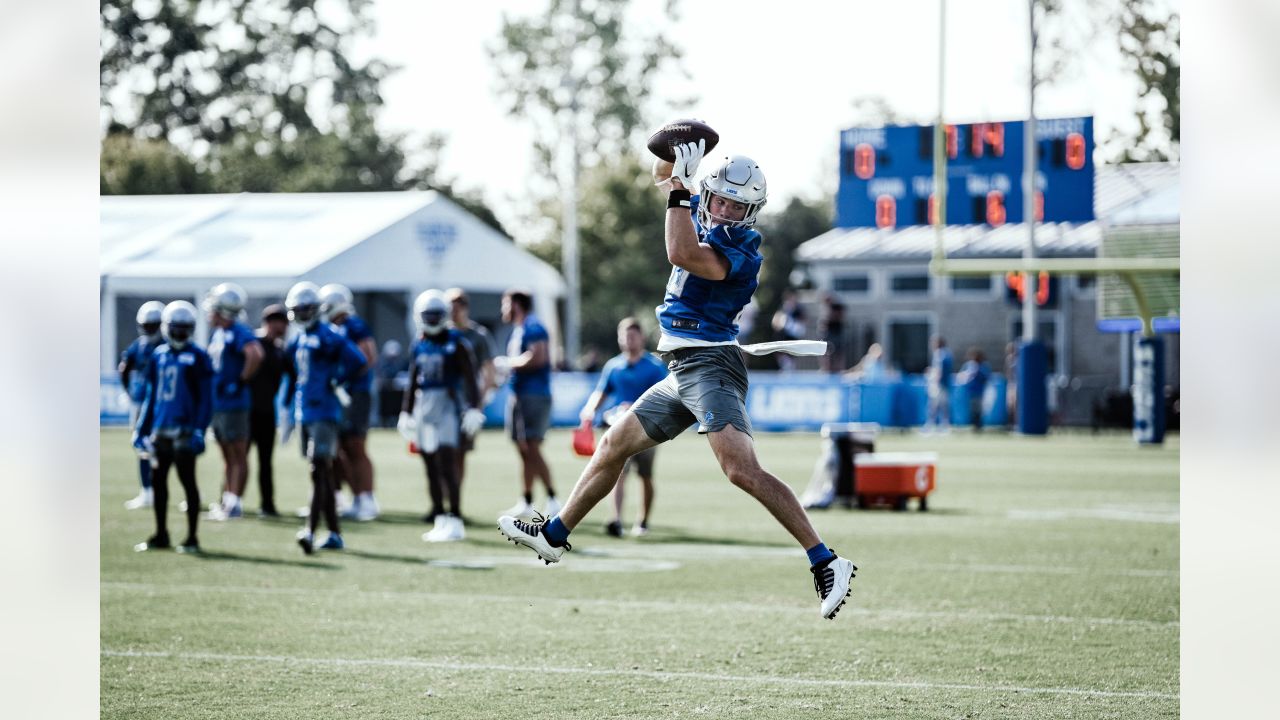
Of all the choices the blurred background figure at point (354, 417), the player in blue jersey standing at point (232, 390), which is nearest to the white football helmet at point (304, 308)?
the blurred background figure at point (354, 417)

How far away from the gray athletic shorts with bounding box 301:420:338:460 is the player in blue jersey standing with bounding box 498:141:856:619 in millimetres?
5344

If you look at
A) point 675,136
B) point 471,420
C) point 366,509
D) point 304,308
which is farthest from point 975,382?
point 675,136

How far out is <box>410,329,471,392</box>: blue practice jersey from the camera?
538 inches

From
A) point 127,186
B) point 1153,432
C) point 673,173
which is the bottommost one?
point 1153,432

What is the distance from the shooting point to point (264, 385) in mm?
15516

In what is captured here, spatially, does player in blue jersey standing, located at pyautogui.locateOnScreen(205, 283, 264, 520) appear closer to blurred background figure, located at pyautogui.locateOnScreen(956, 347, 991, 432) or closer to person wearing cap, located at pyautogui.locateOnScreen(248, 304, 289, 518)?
person wearing cap, located at pyautogui.locateOnScreen(248, 304, 289, 518)

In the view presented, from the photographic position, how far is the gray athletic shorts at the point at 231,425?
595 inches

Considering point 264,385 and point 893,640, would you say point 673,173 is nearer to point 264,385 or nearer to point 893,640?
point 893,640

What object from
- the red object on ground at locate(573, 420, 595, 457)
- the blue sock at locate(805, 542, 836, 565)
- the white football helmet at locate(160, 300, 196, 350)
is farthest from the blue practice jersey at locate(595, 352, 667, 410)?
the blue sock at locate(805, 542, 836, 565)

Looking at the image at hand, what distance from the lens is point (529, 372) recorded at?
14273 mm

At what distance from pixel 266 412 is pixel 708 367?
9.39m

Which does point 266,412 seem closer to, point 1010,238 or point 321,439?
point 321,439
